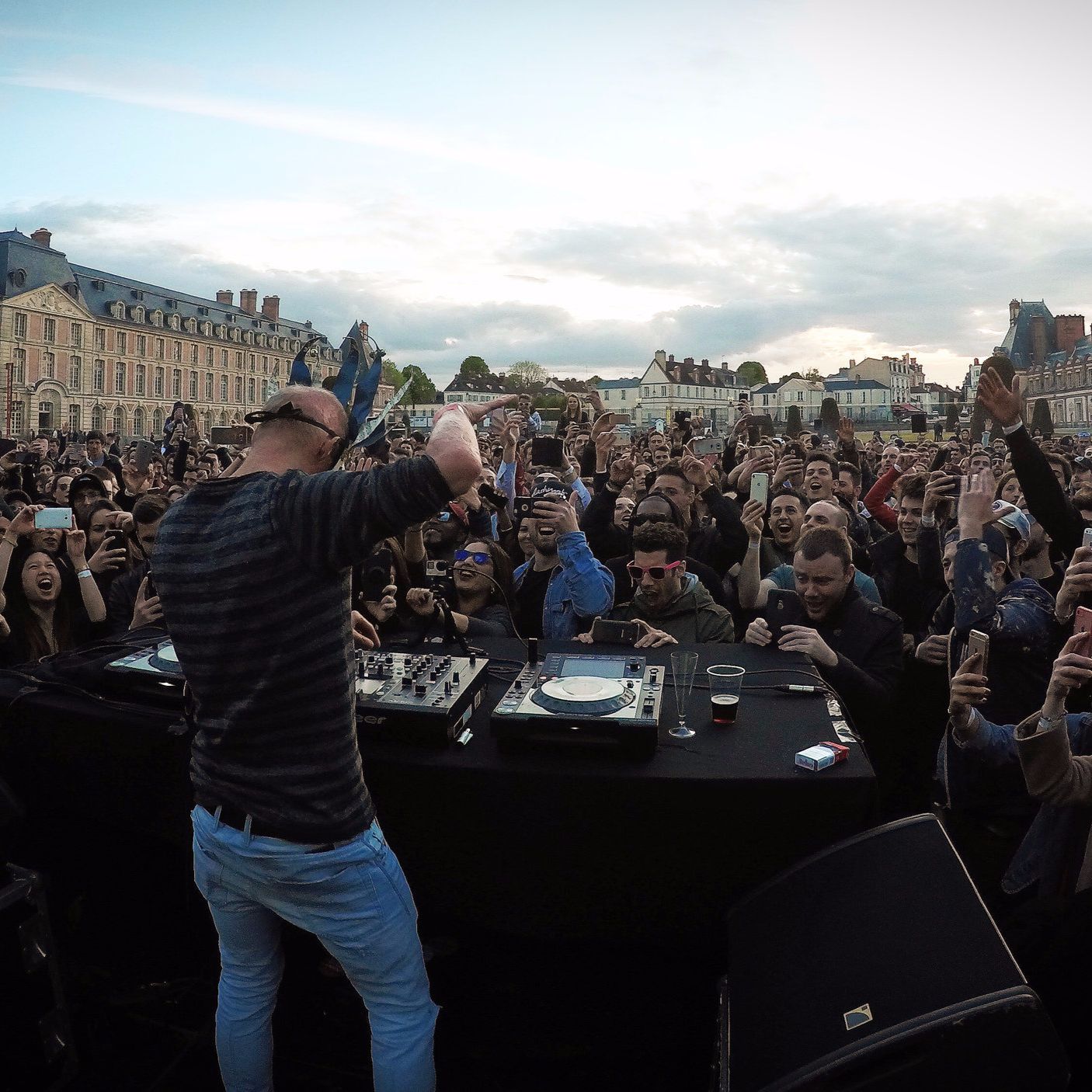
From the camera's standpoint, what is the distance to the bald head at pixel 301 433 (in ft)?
7.04

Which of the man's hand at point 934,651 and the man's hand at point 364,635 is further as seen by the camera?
the man's hand at point 934,651

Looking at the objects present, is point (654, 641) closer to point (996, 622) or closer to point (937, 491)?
point (996, 622)

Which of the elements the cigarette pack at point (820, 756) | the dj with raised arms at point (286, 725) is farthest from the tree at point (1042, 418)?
the dj with raised arms at point (286, 725)

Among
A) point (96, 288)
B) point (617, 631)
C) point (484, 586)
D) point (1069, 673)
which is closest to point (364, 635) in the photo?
point (617, 631)

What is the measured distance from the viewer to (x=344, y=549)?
6.03ft

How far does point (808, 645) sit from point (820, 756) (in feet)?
3.52

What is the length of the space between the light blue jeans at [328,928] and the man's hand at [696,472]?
200 inches

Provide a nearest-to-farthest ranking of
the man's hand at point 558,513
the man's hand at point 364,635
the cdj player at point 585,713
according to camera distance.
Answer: the cdj player at point 585,713 → the man's hand at point 364,635 → the man's hand at point 558,513

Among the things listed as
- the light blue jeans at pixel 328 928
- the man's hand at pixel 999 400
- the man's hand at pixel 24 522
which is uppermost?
the man's hand at pixel 999 400

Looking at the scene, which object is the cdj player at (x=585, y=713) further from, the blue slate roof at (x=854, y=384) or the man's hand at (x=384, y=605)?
the blue slate roof at (x=854, y=384)

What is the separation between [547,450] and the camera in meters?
5.60

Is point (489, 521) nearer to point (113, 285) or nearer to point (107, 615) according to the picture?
point (107, 615)

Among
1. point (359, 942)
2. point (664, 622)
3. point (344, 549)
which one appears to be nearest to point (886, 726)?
point (664, 622)

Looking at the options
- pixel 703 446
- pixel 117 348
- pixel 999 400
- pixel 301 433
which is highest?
pixel 117 348
